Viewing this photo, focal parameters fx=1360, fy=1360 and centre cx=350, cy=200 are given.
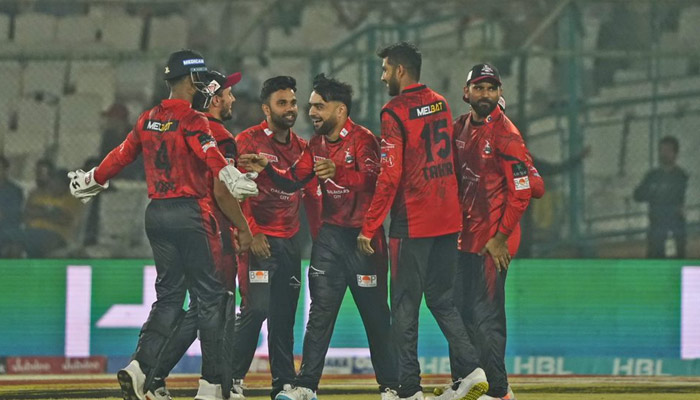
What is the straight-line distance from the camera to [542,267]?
12203 mm

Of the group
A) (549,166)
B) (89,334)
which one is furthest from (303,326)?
(549,166)

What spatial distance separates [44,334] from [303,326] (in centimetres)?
233

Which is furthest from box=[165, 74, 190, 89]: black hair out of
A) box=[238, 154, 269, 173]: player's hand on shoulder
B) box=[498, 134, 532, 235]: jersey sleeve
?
box=[498, 134, 532, 235]: jersey sleeve

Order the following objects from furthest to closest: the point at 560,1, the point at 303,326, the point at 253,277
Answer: the point at 560,1, the point at 303,326, the point at 253,277

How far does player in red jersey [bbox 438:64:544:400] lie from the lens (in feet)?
28.1

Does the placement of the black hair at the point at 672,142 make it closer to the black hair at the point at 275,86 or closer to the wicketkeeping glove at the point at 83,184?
the black hair at the point at 275,86

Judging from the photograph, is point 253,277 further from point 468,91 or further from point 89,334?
point 89,334

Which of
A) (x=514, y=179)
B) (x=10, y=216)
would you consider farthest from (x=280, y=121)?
(x=10, y=216)

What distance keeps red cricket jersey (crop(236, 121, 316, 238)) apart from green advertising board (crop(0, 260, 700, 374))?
3.03m

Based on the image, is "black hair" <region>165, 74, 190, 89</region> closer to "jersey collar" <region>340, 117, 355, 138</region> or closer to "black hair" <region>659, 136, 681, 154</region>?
A: "jersey collar" <region>340, 117, 355, 138</region>

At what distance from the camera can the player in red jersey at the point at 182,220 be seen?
834 cm

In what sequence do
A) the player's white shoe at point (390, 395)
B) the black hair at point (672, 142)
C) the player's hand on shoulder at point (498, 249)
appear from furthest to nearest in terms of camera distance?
the black hair at point (672, 142) → the player's white shoe at point (390, 395) → the player's hand on shoulder at point (498, 249)

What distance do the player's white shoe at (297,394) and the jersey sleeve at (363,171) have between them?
1.33m

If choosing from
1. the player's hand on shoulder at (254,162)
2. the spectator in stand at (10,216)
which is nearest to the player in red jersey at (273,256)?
the player's hand on shoulder at (254,162)
